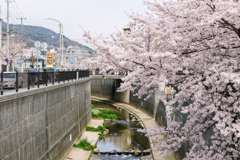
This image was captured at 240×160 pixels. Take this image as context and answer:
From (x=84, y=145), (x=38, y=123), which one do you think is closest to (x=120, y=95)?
Answer: (x=84, y=145)

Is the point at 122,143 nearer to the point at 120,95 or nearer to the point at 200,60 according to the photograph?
the point at 200,60

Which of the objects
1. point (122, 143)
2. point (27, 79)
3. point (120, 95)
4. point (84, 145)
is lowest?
point (122, 143)

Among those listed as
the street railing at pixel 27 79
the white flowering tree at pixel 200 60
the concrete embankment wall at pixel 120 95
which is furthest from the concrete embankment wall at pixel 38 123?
the concrete embankment wall at pixel 120 95

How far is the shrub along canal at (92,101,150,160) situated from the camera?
2053 centimetres

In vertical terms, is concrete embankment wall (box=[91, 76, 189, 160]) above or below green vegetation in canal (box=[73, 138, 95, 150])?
above

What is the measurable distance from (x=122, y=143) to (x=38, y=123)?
43.3 ft

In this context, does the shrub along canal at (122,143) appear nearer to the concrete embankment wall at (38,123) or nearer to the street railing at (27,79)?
the concrete embankment wall at (38,123)

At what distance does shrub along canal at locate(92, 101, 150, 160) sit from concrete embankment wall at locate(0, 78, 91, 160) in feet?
9.87

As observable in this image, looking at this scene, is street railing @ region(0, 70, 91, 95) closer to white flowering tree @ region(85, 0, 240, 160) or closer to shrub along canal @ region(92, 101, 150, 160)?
white flowering tree @ region(85, 0, 240, 160)

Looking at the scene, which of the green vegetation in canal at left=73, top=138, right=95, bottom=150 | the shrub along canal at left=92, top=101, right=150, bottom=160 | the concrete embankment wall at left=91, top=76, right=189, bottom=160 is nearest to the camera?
the shrub along canal at left=92, top=101, right=150, bottom=160

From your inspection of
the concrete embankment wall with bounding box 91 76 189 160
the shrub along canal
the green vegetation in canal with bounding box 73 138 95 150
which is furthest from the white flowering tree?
the concrete embankment wall with bounding box 91 76 189 160

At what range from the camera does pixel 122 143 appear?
2428 centimetres

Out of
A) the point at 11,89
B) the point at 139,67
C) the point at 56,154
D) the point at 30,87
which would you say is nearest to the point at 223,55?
the point at 139,67

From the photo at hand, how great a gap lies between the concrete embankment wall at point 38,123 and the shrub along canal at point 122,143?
3.01m
